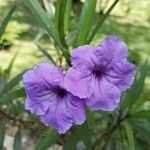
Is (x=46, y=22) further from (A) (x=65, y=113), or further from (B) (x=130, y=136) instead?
(B) (x=130, y=136)

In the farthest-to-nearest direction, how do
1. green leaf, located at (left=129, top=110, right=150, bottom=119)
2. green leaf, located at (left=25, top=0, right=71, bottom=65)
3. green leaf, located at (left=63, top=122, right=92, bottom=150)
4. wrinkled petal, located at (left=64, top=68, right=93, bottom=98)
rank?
green leaf, located at (left=129, top=110, right=150, bottom=119) → green leaf, located at (left=63, top=122, right=92, bottom=150) → green leaf, located at (left=25, top=0, right=71, bottom=65) → wrinkled petal, located at (left=64, top=68, right=93, bottom=98)

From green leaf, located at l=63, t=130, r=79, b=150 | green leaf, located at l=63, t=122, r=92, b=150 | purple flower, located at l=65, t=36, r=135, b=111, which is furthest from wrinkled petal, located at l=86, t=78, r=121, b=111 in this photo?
green leaf, located at l=63, t=130, r=79, b=150

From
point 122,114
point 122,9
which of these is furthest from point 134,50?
point 122,114

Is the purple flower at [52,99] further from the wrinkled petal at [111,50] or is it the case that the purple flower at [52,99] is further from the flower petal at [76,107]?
the wrinkled petal at [111,50]

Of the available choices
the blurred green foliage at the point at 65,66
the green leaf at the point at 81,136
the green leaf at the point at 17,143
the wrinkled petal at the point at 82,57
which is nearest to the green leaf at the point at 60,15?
the blurred green foliage at the point at 65,66

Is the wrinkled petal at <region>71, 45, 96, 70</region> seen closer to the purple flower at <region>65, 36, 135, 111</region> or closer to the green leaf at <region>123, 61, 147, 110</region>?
Answer: the purple flower at <region>65, 36, 135, 111</region>

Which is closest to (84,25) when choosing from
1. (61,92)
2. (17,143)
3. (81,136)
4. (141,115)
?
(61,92)
